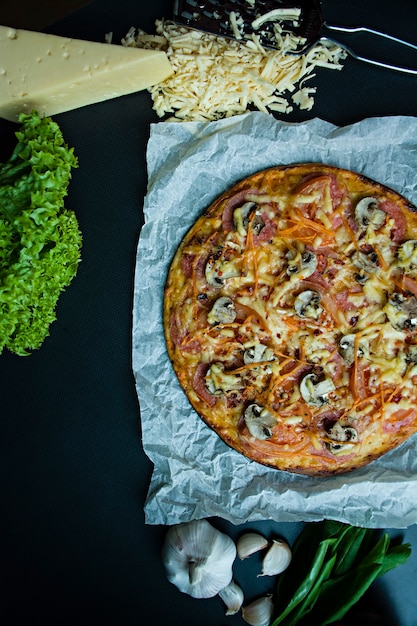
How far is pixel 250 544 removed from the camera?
→ 309 cm

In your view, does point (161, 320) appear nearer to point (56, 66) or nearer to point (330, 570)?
point (56, 66)

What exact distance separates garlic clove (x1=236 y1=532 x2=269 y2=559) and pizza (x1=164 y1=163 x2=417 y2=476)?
46 cm

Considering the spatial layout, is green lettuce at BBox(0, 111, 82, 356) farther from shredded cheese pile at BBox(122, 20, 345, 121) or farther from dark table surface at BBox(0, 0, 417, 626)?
shredded cheese pile at BBox(122, 20, 345, 121)

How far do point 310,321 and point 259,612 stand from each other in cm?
157

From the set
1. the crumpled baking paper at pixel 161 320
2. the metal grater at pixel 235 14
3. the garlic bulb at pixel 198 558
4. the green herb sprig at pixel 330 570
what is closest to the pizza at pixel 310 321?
the crumpled baking paper at pixel 161 320

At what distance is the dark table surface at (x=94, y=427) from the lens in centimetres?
322

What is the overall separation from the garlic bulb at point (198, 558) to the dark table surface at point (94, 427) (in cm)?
13

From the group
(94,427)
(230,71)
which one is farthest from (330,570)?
(230,71)

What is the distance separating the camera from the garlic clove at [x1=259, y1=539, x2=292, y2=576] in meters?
3.08

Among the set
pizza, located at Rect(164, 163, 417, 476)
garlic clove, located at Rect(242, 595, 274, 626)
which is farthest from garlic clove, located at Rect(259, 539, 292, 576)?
pizza, located at Rect(164, 163, 417, 476)

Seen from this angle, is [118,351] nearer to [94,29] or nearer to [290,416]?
[290,416]

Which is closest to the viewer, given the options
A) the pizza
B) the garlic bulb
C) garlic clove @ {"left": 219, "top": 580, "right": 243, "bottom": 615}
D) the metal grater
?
the pizza

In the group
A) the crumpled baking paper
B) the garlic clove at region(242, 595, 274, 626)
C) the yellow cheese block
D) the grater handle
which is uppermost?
the grater handle

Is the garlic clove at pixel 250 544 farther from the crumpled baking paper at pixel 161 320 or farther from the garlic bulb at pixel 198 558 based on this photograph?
the crumpled baking paper at pixel 161 320
